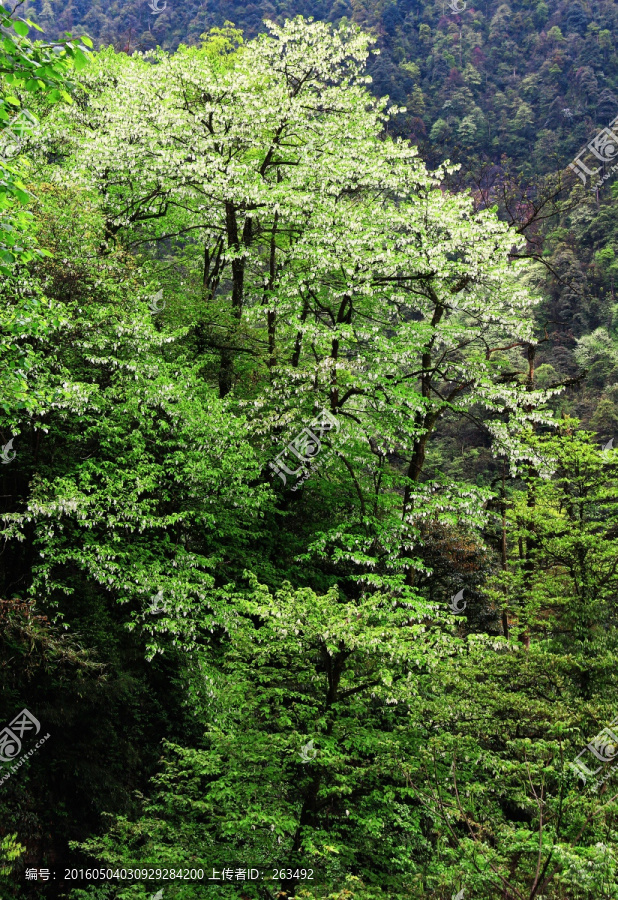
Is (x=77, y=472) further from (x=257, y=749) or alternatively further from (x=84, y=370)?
(x=257, y=749)

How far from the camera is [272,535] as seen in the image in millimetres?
13195

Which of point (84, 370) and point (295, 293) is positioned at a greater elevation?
point (295, 293)

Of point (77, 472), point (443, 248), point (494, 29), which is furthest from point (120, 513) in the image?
point (494, 29)

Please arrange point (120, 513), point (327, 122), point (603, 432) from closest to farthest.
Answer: point (120, 513) < point (327, 122) < point (603, 432)

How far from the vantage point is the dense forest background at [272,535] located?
661cm

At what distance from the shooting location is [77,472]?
9555 mm

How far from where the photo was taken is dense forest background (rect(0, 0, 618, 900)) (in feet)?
21.7

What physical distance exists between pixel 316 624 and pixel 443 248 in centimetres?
923
